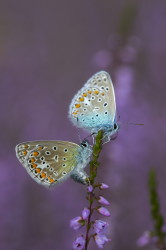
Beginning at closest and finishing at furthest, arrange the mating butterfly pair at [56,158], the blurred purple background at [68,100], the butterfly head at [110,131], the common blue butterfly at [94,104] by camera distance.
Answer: the mating butterfly pair at [56,158] → the butterfly head at [110,131] → the common blue butterfly at [94,104] → the blurred purple background at [68,100]

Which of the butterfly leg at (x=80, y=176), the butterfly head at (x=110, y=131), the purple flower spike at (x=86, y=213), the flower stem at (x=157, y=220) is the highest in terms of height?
the butterfly head at (x=110, y=131)

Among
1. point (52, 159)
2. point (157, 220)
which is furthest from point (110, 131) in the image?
point (157, 220)

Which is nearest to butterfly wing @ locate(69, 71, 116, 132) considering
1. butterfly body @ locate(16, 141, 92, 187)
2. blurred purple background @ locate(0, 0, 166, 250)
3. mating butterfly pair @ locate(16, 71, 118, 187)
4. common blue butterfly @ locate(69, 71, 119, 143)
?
common blue butterfly @ locate(69, 71, 119, 143)

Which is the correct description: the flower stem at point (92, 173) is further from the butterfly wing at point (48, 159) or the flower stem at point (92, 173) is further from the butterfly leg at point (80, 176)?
the butterfly wing at point (48, 159)

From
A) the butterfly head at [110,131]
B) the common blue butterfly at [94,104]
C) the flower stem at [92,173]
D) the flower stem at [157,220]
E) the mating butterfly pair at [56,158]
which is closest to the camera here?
the flower stem at [92,173]

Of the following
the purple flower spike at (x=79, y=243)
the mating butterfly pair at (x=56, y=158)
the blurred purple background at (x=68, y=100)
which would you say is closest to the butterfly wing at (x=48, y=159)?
the mating butterfly pair at (x=56, y=158)

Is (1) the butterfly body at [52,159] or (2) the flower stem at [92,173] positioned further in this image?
(1) the butterfly body at [52,159]

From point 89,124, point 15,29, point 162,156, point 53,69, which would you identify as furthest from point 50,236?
point 15,29
